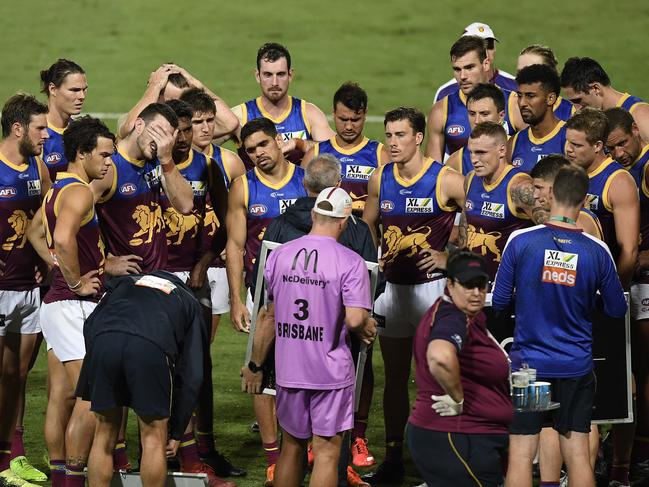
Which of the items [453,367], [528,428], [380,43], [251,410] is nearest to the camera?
[453,367]

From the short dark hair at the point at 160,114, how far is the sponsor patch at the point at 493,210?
6.91 feet

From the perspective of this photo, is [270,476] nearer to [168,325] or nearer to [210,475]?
[210,475]

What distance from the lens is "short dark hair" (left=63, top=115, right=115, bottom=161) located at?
7559 millimetres

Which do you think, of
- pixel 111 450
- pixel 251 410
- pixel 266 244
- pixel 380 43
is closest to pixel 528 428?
pixel 266 244

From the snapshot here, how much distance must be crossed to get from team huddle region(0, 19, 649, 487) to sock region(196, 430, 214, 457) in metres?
0.02

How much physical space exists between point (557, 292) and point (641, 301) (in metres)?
1.73

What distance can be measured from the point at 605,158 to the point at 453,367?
2656 millimetres

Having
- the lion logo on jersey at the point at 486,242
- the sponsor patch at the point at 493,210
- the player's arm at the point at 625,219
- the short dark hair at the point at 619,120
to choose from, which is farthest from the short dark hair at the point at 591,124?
the lion logo on jersey at the point at 486,242

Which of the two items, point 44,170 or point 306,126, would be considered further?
point 306,126

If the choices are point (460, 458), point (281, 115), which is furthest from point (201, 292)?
point (460, 458)

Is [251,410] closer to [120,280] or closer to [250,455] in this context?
[250,455]

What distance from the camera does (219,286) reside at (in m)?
9.18

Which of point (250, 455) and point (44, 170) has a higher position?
point (44, 170)

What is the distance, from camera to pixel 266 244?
7.38m
